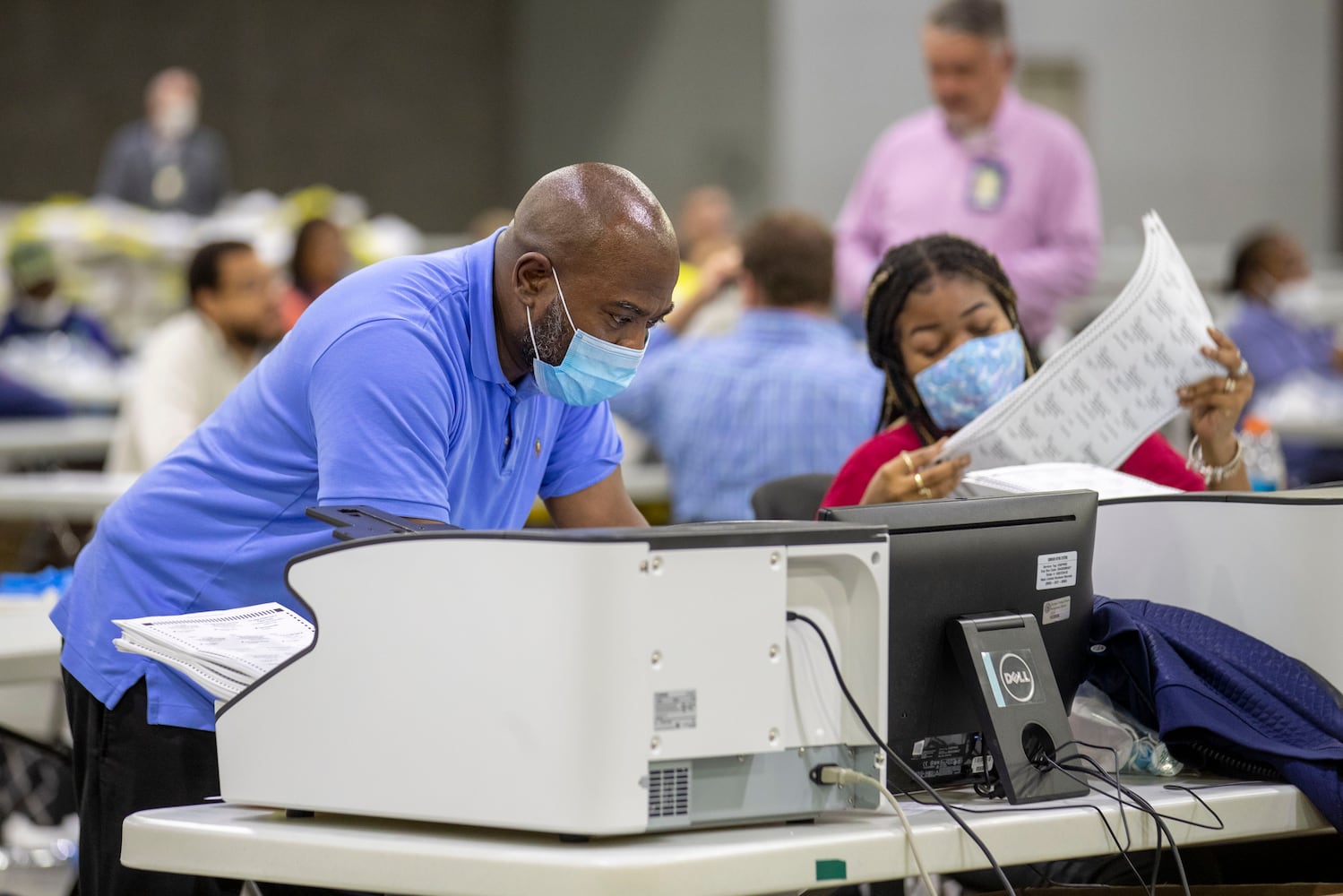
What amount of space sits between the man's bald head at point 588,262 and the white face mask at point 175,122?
25.8ft

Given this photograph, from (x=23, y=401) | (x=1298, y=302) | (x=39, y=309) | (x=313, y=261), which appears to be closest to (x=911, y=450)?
(x=313, y=261)

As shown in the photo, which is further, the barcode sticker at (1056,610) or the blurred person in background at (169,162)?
the blurred person in background at (169,162)

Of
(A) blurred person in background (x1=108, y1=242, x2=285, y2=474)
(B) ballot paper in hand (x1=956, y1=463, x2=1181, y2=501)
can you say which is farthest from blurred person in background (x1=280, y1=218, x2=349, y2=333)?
(B) ballot paper in hand (x1=956, y1=463, x2=1181, y2=501)

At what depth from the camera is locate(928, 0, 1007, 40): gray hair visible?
12.6 feet

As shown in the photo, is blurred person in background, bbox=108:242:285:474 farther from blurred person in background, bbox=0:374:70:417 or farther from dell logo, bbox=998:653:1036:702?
dell logo, bbox=998:653:1036:702

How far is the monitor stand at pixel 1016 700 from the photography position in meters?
1.57

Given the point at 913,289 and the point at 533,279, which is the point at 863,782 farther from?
the point at 913,289

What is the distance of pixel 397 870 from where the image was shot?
4.50 feet

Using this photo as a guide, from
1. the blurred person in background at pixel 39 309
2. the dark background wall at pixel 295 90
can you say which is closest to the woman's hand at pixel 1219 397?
the blurred person in background at pixel 39 309

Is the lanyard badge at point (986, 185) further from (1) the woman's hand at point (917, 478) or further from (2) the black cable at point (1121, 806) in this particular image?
(2) the black cable at point (1121, 806)

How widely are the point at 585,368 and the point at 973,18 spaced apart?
7.90 ft

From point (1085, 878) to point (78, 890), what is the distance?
4.01 feet

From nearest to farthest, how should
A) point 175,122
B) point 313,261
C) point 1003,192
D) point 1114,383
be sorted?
point 1114,383 < point 1003,192 < point 313,261 < point 175,122

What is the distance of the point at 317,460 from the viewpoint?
5.60ft
